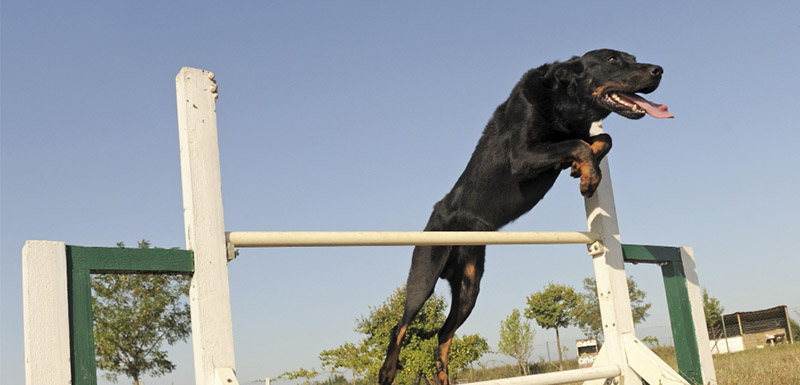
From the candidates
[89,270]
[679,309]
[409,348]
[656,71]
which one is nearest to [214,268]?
[89,270]

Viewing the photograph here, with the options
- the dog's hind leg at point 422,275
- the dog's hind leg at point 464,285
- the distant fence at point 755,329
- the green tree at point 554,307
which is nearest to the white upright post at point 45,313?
the dog's hind leg at point 422,275

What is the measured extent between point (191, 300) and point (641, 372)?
203 centimetres

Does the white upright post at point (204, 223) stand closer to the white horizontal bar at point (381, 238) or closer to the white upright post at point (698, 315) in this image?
the white horizontal bar at point (381, 238)

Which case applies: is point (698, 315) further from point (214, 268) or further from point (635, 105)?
point (214, 268)

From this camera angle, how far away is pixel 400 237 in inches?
94.5

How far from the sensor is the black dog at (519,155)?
3137 millimetres

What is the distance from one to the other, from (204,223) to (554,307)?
16114 millimetres

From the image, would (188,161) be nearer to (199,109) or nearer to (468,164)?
(199,109)

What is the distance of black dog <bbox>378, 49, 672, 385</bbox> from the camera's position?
3.14 metres

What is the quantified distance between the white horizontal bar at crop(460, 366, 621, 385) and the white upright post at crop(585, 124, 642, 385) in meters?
0.12

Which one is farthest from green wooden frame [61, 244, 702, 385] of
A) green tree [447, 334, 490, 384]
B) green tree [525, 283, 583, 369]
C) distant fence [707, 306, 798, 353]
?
distant fence [707, 306, 798, 353]

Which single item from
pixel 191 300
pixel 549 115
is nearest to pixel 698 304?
pixel 549 115

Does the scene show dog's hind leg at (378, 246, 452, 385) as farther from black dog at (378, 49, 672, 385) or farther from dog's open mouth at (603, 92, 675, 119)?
dog's open mouth at (603, 92, 675, 119)

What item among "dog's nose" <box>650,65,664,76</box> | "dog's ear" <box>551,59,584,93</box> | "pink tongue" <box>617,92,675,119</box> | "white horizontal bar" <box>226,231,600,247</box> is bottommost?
"white horizontal bar" <box>226,231,600,247</box>
